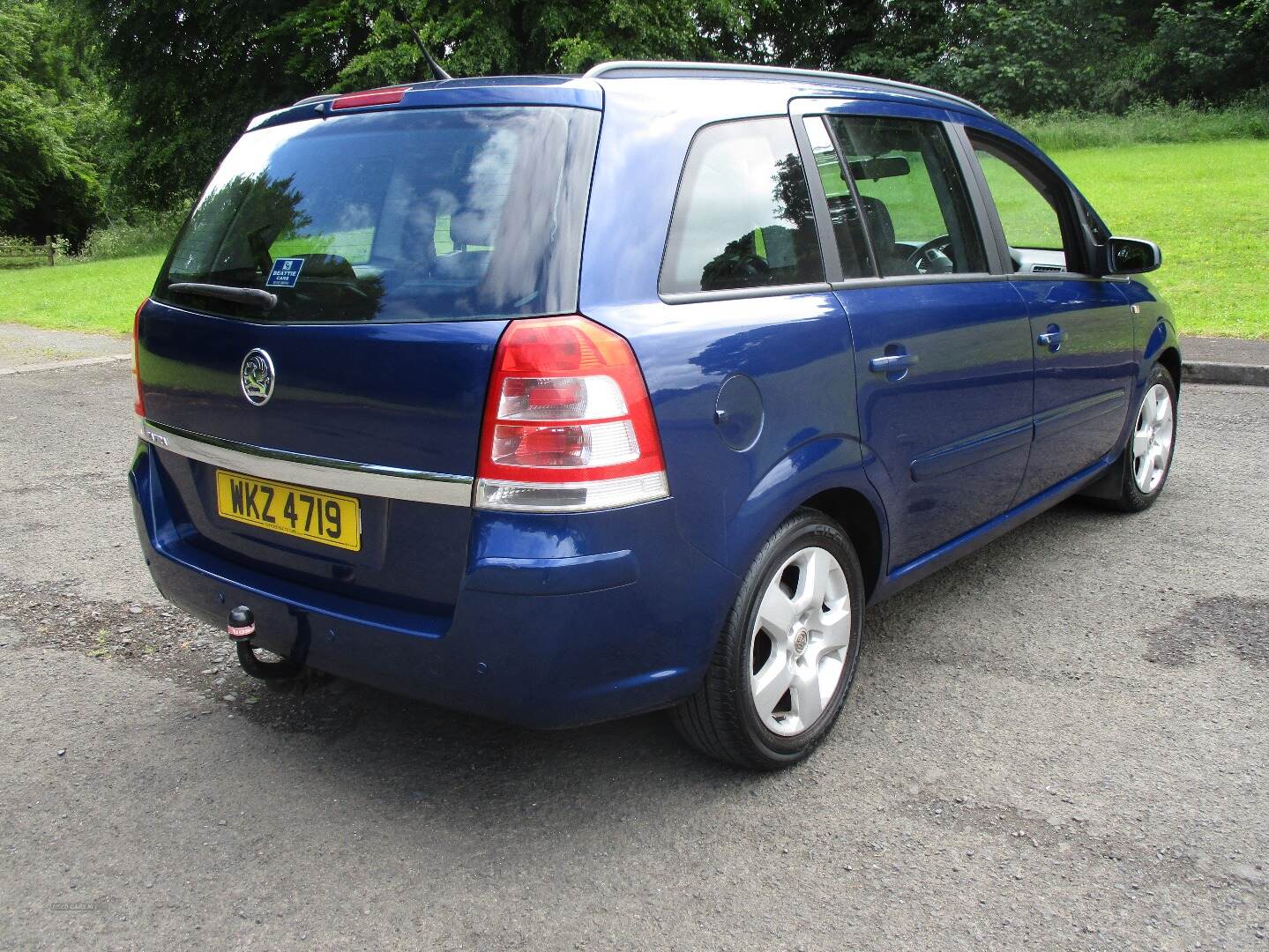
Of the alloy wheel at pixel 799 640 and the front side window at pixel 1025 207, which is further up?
→ the front side window at pixel 1025 207

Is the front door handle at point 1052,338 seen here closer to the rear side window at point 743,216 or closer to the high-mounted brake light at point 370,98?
the rear side window at point 743,216

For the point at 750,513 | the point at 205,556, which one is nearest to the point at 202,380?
the point at 205,556

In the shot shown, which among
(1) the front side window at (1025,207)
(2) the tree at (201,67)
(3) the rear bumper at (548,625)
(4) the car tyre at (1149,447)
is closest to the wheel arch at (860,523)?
(3) the rear bumper at (548,625)

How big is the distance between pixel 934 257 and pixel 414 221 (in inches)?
68.5

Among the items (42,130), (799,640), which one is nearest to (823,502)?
(799,640)

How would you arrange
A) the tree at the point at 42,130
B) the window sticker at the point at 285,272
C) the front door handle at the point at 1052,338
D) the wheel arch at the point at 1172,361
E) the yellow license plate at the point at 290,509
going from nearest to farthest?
the yellow license plate at the point at 290,509 → the window sticker at the point at 285,272 → the front door handle at the point at 1052,338 → the wheel arch at the point at 1172,361 → the tree at the point at 42,130

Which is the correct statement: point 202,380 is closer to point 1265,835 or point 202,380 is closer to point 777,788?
point 777,788

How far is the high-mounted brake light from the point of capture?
2.75m

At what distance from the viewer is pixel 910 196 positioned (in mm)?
3566

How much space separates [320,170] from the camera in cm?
282

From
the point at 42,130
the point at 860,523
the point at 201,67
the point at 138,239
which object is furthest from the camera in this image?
the point at 42,130

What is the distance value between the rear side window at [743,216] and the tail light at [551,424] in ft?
1.11

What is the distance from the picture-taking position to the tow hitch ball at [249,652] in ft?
9.03

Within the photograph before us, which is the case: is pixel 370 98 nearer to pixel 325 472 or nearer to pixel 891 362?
pixel 325 472
